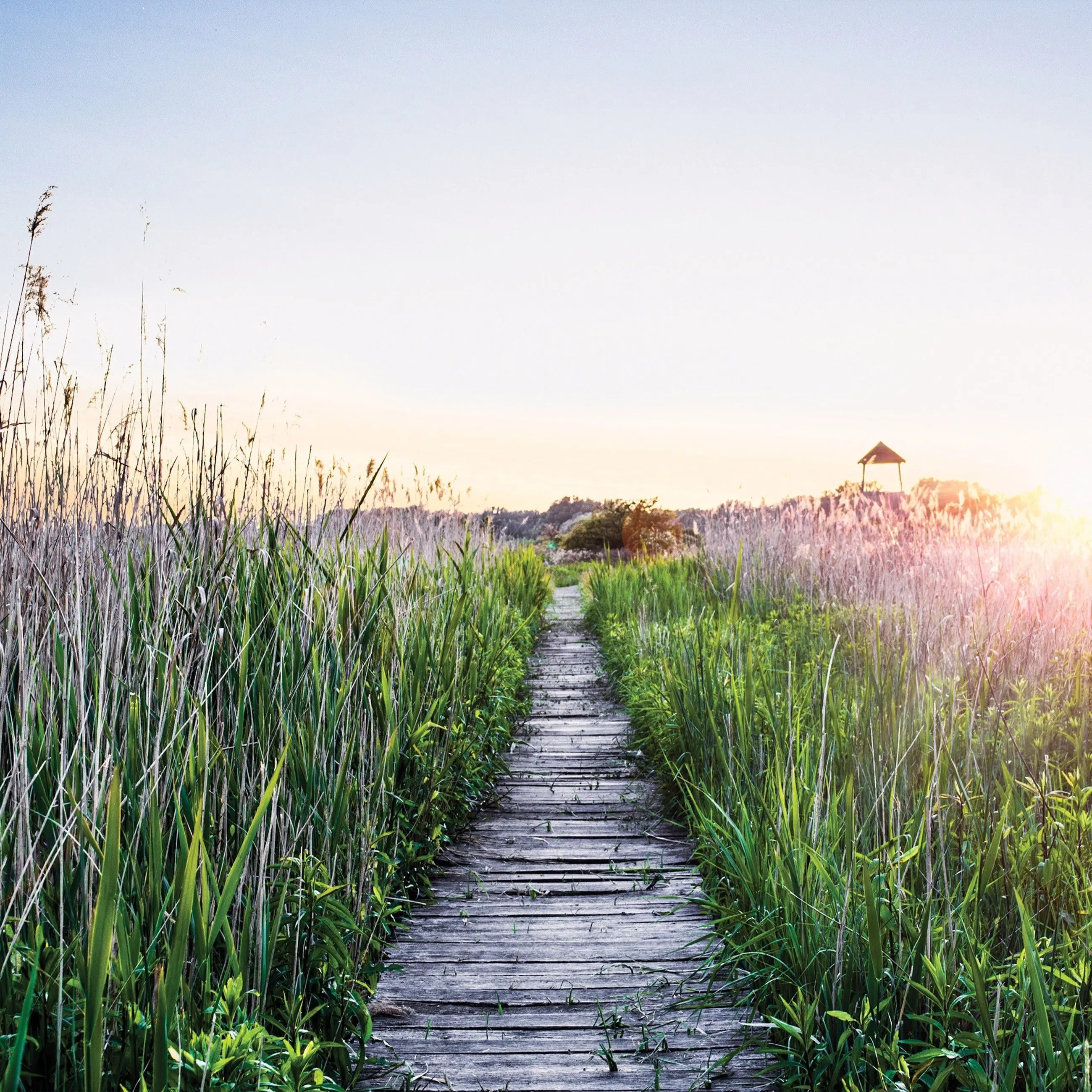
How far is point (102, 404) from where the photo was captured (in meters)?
3.46

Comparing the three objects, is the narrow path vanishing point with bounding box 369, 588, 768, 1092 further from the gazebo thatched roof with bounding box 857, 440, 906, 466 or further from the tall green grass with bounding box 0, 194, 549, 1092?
the gazebo thatched roof with bounding box 857, 440, 906, 466

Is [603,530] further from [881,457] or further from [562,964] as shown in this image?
[562,964]

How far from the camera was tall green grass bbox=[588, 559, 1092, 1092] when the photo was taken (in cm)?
181

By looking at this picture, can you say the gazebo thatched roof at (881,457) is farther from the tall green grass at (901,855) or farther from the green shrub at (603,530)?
the tall green grass at (901,855)

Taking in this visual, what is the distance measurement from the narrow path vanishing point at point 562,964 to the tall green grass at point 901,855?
6.9 inches

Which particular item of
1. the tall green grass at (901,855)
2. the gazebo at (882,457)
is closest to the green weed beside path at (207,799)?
the tall green grass at (901,855)

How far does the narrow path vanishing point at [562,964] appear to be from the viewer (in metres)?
2.13

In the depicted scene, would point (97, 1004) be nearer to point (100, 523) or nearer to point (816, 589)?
point (100, 523)

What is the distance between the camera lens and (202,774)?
2.10 meters

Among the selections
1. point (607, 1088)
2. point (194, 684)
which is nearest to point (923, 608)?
point (607, 1088)

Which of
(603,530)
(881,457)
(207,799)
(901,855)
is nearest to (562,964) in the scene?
(901,855)

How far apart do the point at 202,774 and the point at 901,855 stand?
1915 millimetres

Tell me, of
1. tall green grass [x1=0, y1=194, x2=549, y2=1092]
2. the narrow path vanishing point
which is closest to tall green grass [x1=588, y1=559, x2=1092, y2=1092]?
the narrow path vanishing point

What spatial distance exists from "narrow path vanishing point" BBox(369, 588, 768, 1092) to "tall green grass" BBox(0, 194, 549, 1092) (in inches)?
6.8
